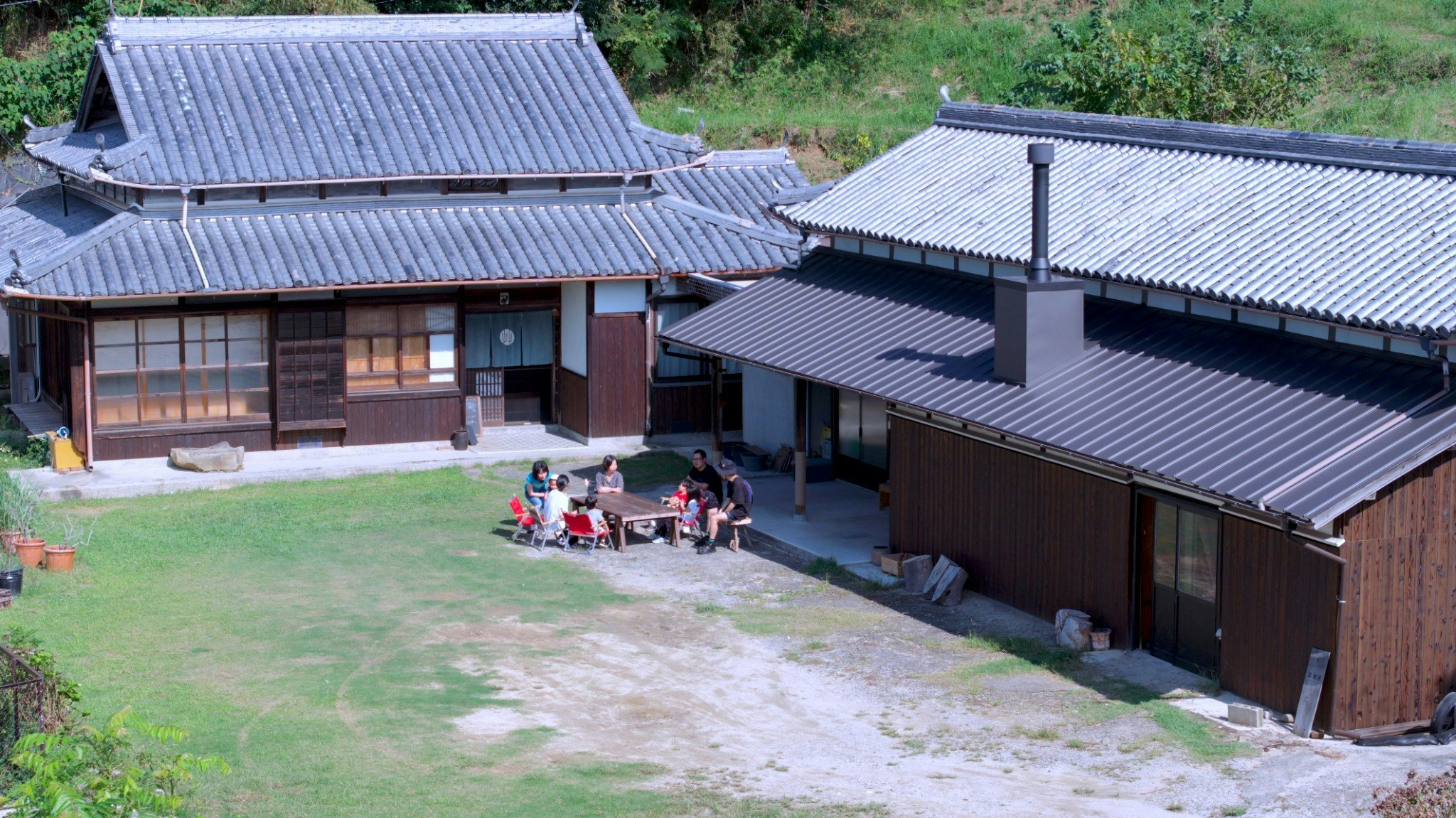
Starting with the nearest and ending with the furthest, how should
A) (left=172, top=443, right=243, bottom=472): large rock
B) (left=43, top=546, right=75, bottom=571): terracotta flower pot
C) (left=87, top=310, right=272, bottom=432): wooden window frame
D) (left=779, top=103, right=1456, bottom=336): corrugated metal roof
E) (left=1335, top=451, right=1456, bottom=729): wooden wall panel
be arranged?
(left=1335, top=451, right=1456, bottom=729): wooden wall panel
(left=779, top=103, right=1456, bottom=336): corrugated metal roof
(left=43, top=546, right=75, bottom=571): terracotta flower pot
(left=172, top=443, right=243, bottom=472): large rock
(left=87, top=310, right=272, bottom=432): wooden window frame

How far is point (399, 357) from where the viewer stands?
28188mm

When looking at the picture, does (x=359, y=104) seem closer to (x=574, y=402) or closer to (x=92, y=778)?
(x=574, y=402)

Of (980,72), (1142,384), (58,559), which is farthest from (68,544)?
(980,72)

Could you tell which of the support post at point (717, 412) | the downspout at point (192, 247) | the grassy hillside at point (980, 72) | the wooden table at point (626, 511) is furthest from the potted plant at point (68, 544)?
the grassy hillside at point (980, 72)

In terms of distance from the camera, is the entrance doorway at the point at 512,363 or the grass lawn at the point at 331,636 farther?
the entrance doorway at the point at 512,363

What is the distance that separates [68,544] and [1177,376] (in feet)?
45.4

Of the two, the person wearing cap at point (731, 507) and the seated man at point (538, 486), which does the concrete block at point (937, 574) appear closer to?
the person wearing cap at point (731, 507)

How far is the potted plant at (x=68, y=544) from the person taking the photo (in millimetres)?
20547

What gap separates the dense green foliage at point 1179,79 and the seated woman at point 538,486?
51.3 feet

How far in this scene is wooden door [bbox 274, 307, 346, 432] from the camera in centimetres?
2712

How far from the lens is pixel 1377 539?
15.1m

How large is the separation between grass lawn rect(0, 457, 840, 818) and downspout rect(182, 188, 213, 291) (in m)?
3.17

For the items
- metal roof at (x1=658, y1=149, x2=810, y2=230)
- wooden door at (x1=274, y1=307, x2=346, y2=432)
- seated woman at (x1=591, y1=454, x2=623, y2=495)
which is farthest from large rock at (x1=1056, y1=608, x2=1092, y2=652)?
wooden door at (x1=274, y1=307, x2=346, y2=432)

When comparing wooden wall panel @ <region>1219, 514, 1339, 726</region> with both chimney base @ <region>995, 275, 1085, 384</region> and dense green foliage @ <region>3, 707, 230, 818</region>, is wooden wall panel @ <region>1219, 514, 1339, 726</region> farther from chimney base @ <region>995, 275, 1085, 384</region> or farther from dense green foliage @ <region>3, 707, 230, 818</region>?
dense green foliage @ <region>3, 707, 230, 818</region>
